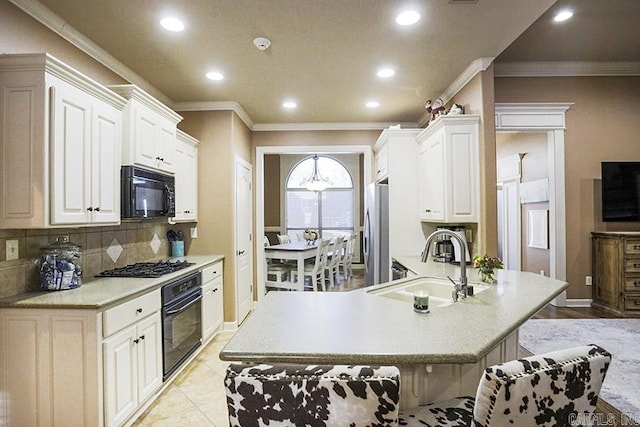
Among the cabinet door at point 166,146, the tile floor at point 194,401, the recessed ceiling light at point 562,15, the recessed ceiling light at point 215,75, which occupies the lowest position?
the tile floor at point 194,401

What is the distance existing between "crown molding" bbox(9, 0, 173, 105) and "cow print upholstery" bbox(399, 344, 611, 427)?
310cm

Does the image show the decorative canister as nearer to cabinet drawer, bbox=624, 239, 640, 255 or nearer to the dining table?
the dining table

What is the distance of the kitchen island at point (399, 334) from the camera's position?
120cm

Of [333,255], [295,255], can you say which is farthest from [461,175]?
[333,255]

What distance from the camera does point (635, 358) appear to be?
302 centimetres

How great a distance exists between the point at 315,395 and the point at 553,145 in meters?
4.86

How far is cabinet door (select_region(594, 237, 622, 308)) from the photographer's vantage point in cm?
413

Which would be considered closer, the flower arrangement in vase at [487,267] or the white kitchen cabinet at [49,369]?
the white kitchen cabinet at [49,369]

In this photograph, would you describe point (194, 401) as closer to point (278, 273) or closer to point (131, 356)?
point (131, 356)

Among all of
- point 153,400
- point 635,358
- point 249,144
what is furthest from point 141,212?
point 635,358

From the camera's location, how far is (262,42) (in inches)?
109

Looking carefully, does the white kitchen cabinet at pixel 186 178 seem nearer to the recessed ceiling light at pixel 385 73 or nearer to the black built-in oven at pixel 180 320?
the black built-in oven at pixel 180 320

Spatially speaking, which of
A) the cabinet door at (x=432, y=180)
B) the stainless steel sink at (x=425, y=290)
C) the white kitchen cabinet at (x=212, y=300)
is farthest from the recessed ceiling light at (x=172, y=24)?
the cabinet door at (x=432, y=180)

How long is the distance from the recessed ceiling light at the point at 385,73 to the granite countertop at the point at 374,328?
2.23 meters
